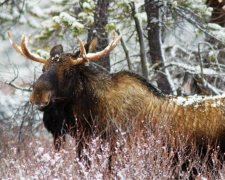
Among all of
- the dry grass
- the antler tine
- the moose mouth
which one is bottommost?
the dry grass

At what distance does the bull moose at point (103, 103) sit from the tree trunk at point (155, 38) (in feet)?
14.5

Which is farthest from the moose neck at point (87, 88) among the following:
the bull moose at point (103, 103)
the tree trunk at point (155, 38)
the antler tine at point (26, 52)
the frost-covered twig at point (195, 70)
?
the tree trunk at point (155, 38)

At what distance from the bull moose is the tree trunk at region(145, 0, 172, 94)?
4407 mm

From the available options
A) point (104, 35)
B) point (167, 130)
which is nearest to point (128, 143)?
point (167, 130)

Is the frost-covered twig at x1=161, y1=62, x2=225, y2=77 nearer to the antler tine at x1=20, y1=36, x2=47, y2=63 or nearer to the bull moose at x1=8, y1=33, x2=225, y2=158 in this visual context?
the bull moose at x1=8, y1=33, x2=225, y2=158

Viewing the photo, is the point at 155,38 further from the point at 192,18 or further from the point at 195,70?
the point at 195,70

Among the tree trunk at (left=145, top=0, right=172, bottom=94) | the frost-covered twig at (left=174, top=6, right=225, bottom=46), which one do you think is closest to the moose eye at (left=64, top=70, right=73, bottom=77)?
the tree trunk at (left=145, top=0, right=172, bottom=94)

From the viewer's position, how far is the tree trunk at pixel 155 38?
47.1 feet

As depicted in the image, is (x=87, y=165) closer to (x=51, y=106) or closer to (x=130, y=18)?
(x=51, y=106)

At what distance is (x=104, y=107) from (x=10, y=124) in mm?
5144

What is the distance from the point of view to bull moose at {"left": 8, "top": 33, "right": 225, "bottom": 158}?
9375 millimetres

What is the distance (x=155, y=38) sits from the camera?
1459 cm

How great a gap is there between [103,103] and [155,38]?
4.99 m

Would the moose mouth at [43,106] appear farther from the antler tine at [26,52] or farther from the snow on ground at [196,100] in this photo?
the snow on ground at [196,100]
